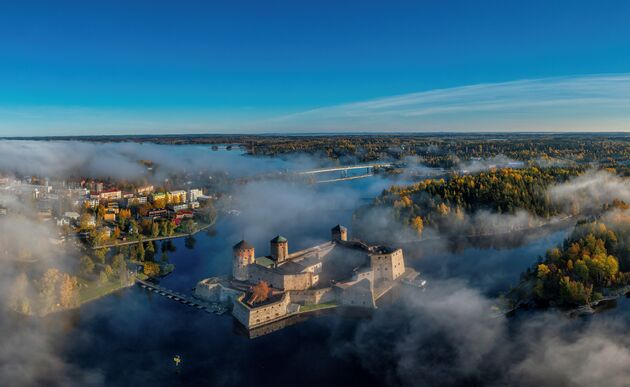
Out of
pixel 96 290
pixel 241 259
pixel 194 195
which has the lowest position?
pixel 96 290

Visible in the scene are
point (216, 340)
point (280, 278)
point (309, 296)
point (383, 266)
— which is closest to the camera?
point (216, 340)

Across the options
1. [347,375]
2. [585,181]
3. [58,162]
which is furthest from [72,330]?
[58,162]

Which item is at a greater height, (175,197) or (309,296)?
(175,197)

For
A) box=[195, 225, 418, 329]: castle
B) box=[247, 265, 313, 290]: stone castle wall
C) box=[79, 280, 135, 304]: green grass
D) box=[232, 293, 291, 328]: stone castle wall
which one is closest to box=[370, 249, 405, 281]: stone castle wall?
box=[195, 225, 418, 329]: castle

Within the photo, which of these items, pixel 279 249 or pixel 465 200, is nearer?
pixel 279 249

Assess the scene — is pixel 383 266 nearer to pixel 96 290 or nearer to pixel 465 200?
pixel 96 290

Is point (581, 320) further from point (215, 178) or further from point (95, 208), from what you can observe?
point (215, 178)

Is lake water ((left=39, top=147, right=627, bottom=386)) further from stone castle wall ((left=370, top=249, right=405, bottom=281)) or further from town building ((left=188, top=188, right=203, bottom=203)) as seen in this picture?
town building ((left=188, top=188, right=203, bottom=203))

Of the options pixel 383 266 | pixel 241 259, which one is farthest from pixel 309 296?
pixel 383 266
